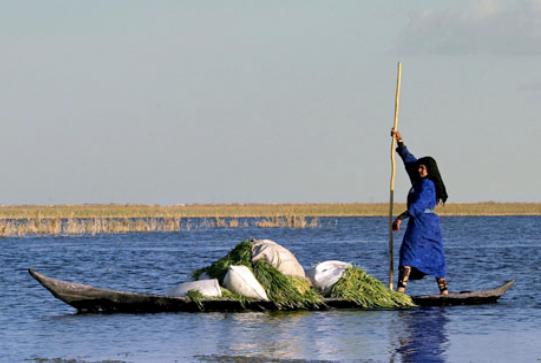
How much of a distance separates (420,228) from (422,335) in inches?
137

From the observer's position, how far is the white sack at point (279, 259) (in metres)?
17.5

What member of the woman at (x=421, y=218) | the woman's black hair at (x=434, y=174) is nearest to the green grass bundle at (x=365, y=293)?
the woman at (x=421, y=218)

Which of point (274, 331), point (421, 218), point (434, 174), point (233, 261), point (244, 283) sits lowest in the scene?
point (274, 331)

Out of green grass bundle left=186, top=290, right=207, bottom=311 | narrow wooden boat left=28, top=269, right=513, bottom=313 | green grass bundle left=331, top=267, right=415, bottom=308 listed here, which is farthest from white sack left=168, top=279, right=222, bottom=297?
green grass bundle left=331, top=267, right=415, bottom=308

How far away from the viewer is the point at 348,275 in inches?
699

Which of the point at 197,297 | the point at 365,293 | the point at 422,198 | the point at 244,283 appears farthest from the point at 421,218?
the point at 197,297

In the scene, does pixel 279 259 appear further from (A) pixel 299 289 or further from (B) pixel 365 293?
(B) pixel 365 293

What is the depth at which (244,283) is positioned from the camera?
1725cm

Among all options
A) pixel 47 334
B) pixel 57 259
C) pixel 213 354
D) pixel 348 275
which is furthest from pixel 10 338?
pixel 57 259

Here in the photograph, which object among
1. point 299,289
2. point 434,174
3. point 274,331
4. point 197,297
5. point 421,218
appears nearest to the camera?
point 274,331

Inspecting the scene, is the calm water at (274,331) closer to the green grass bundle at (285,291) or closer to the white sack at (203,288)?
the green grass bundle at (285,291)

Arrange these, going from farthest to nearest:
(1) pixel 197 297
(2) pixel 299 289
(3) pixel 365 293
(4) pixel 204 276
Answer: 1. (4) pixel 204 276
2. (3) pixel 365 293
3. (2) pixel 299 289
4. (1) pixel 197 297

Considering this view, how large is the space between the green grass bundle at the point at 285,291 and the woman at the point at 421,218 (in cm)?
136

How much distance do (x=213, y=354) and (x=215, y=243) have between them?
3206cm
